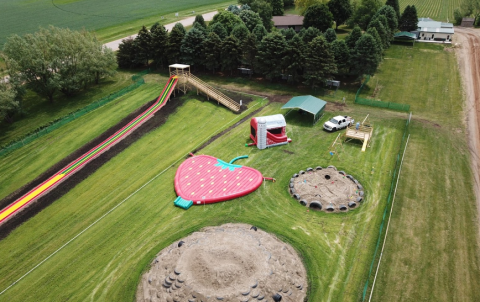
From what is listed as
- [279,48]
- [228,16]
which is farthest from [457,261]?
[228,16]

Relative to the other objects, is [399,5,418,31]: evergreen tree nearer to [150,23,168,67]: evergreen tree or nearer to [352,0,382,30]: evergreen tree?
[352,0,382,30]: evergreen tree

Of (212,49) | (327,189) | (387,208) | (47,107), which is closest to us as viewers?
(387,208)

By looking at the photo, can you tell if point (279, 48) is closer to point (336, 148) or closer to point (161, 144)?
point (336, 148)

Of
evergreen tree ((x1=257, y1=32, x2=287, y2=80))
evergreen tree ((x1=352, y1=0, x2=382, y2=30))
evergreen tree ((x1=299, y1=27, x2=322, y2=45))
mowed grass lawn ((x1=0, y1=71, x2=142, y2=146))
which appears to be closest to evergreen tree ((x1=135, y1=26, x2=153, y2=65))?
mowed grass lawn ((x1=0, y1=71, x2=142, y2=146))

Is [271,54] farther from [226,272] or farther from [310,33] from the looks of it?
[226,272]

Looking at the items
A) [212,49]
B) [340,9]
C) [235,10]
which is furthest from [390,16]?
[212,49]

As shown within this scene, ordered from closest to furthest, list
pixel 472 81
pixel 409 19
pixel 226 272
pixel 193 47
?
pixel 226 272, pixel 472 81, pixel 193 47, pixel 409 19

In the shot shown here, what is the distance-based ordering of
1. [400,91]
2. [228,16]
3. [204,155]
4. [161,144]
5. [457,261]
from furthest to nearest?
[228,16] < [400,91] < [161,144] < [204,155] < [457,261]
